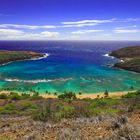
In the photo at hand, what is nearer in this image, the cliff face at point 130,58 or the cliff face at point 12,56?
the cliff face at point 130,58

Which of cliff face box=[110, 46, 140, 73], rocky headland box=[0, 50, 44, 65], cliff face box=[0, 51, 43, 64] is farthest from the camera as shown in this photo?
cliff face box=[0, 51, 43, 64]

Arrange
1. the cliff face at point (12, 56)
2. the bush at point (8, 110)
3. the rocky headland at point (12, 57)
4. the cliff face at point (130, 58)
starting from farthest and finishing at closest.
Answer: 1. the cliff face at point (12, 56)
2. the rocky headland at point (12, 57)
3. the cliff face at point (130, 58)
4. the bush at point (8, 110)

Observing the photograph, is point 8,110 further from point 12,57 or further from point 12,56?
point 12,56

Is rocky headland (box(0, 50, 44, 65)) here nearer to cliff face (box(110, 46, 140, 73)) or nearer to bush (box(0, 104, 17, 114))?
cliff face (box(110, 46, 140, 73))

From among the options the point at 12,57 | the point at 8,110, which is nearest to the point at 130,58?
the point at 12,57

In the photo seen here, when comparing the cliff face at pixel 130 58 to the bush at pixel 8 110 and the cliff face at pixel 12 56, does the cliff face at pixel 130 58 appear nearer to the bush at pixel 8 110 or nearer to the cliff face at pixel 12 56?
the cliff face at pixel 12 56

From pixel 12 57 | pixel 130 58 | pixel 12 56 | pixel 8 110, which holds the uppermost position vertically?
pixel 8 110

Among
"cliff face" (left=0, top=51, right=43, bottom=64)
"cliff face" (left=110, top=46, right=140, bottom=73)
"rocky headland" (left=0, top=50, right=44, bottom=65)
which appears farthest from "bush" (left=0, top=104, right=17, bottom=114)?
"cliff face" (left=0, top=51, right=43, bottom=64)

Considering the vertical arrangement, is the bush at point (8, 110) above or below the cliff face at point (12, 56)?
above

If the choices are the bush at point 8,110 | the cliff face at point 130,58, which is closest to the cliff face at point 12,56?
the cliff face at point 130,58
